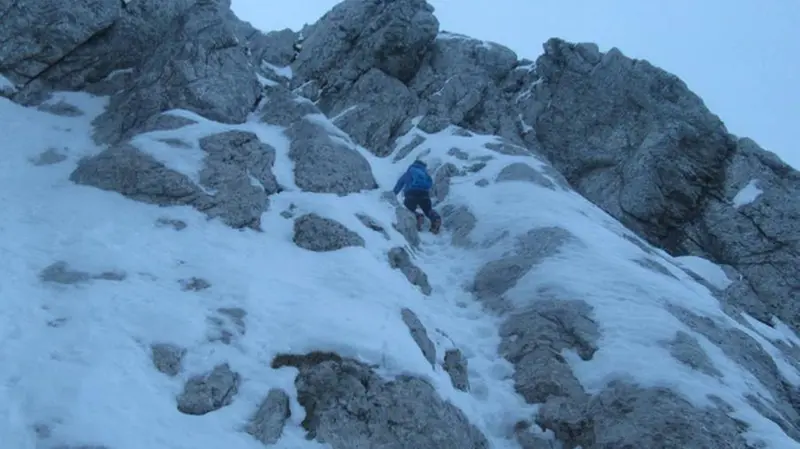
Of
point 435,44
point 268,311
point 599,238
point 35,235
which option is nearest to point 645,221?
point 599,238

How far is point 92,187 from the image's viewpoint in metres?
18.1

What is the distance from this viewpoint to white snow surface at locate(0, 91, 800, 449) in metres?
10.1

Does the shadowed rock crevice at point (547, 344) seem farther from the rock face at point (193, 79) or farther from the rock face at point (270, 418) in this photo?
the rock face at point (193, 79)

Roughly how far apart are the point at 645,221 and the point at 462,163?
9.91 metres

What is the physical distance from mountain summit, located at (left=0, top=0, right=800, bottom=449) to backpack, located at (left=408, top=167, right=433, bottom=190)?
1161 mm

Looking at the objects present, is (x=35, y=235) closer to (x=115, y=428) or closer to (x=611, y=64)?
(x=115, y=428)

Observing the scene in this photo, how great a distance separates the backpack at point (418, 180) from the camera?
23.6 meters

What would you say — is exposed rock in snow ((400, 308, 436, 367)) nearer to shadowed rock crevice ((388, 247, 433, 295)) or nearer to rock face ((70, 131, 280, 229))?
shadowed rock crevice ((388, 247, 433, 295))

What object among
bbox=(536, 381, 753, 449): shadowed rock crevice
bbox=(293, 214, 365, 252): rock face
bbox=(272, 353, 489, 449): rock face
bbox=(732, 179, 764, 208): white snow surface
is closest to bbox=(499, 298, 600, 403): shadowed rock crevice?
bbox=(536, 381, 753, 449): shadowed rock crevice

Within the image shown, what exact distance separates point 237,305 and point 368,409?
11.9 ft

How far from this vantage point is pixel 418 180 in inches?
930

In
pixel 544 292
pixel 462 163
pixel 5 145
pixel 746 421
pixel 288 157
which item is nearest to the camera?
pixel 746 421

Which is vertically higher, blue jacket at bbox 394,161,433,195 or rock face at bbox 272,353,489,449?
blue jacket at bbox 394,161,433,195

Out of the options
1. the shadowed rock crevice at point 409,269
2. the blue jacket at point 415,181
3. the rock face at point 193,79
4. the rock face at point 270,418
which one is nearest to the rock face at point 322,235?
the shadowed rock crevice at point 409,269
